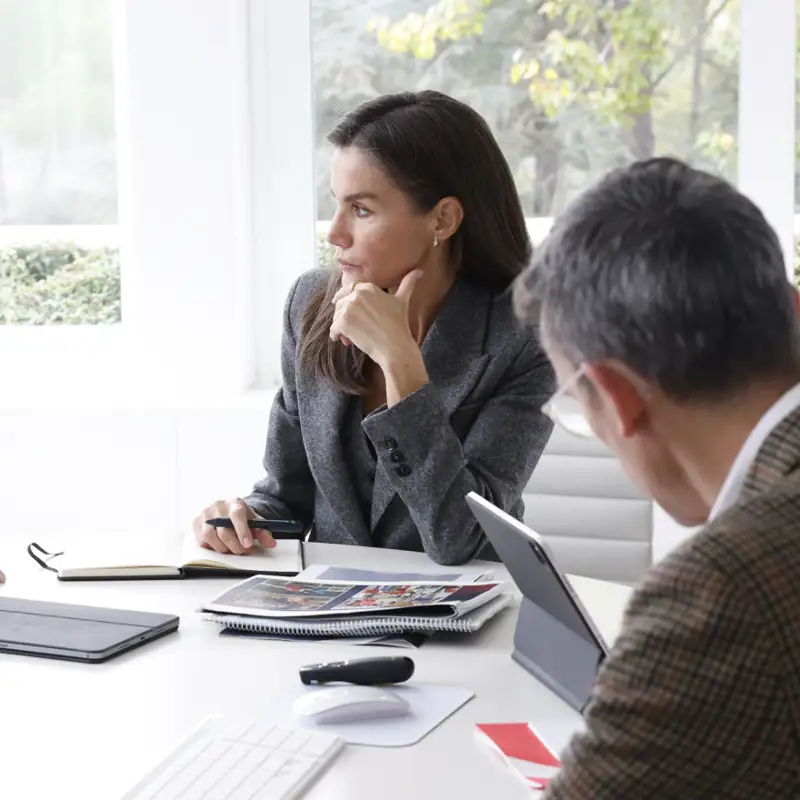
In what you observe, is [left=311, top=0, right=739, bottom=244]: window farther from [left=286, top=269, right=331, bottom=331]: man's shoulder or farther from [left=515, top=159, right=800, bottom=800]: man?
[left=515, top=159, right=800, bottom=800]: man

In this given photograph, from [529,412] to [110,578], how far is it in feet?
2.37

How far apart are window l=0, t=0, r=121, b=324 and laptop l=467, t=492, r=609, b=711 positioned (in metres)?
2.09

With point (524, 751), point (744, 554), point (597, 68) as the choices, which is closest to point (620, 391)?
point (744, 554)

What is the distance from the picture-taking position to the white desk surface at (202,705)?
3.91 ft

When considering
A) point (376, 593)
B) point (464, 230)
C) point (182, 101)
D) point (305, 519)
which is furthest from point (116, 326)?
point (376, 593)

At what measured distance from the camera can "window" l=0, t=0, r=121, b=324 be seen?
3281mm

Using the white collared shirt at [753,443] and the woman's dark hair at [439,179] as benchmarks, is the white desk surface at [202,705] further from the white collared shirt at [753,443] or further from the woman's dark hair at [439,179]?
the woman's dark hair at [439,179]

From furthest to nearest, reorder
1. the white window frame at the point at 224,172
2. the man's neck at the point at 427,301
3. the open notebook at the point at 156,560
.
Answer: the white window frame at the point at 224,172 → the man's neck at the point at 427,301 → the open notebook at the point at 156,560

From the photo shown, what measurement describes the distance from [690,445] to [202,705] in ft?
2.24

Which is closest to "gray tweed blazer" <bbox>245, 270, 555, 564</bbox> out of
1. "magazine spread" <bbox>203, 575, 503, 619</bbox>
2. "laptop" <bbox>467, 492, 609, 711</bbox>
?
"magazine spread" <bbox>203, 575, 503, 619</bbox>

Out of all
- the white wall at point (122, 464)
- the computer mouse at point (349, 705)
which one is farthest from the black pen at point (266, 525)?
the white wall at point (122, 464)

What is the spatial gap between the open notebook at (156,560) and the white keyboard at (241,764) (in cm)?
60

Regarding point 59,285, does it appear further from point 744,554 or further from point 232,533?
point 744,554

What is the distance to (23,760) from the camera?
4.07ft
